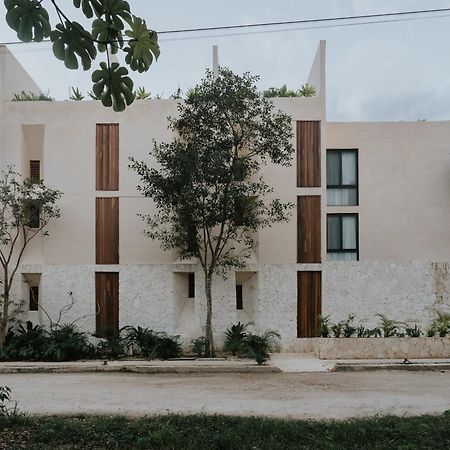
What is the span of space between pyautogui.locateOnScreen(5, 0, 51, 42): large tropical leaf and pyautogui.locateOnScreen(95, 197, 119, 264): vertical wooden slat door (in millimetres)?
12678

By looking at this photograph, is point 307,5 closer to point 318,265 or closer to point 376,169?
point 376,169

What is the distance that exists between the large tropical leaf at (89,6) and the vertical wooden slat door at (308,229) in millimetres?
12520

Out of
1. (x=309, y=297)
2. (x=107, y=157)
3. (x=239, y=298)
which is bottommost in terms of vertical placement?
(x=239, y=298)

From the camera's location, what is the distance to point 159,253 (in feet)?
48.8

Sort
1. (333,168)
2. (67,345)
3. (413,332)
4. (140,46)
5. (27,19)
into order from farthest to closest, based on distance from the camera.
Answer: (333,168) → (413,332) → (67,345) → (140,46) → (27,19)

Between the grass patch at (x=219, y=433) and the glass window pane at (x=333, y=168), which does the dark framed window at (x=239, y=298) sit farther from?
the grass patch at (x=219, y=433)

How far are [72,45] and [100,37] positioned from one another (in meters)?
0.18

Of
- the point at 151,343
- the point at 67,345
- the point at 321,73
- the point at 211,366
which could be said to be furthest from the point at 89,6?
the point at 321,73

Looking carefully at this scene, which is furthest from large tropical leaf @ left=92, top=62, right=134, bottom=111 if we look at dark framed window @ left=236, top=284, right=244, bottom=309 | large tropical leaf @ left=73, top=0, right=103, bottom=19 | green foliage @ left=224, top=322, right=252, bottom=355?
dark framed window @ left=236, top=284, right=244, bottom=309

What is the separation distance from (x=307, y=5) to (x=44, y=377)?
9841 millimetres

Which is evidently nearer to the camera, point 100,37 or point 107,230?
point 100,37

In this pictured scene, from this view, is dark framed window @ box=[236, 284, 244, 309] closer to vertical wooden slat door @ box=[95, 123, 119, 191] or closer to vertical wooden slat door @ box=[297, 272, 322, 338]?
vertical wooden slat door @ box=[297, 272, 322, 338]

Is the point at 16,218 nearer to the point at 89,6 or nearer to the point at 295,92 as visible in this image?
the point at 295,92

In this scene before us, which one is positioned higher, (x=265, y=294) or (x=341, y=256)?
(x=341, y=256)
